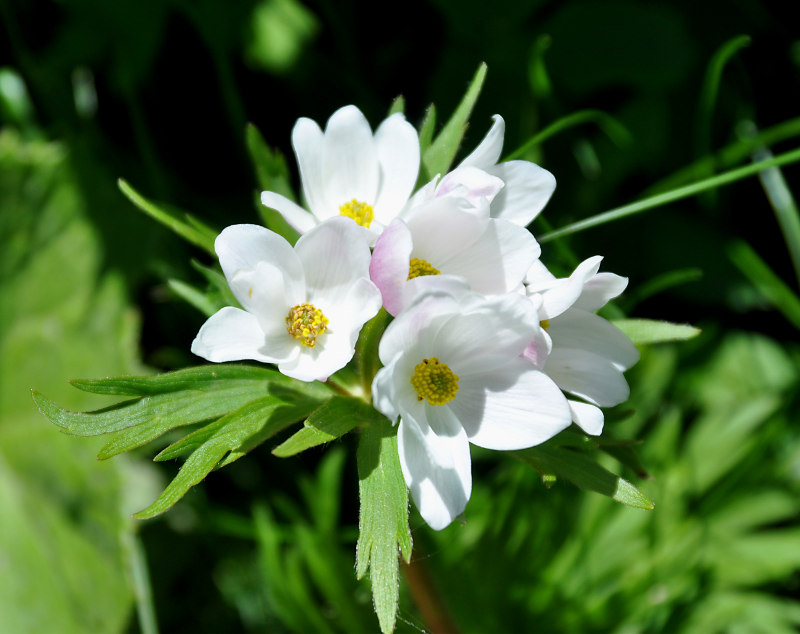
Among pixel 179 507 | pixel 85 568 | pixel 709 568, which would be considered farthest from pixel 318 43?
pixel 709 568

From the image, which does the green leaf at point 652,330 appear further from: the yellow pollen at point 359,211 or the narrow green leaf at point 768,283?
the narrow green leaf at point 768,283

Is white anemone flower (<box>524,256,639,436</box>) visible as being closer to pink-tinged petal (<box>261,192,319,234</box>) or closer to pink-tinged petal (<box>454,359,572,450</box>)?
pink-tinged petal (<box>454,359,572,450</box>)

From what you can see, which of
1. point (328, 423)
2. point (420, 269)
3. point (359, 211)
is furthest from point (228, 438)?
point (359, 211)

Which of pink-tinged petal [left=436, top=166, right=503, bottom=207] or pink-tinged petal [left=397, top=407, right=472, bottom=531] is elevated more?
pink-tinged petal [left=436, top=166, right=503, bottom=207]

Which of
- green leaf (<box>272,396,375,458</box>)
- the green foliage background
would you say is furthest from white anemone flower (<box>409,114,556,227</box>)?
the green foliage background

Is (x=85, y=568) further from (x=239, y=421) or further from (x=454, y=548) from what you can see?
(x=239, y=421)

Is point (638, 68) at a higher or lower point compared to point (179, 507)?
higher
